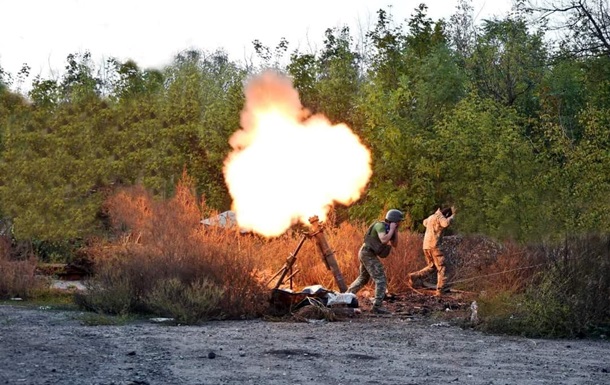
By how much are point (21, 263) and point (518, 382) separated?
42.3ft

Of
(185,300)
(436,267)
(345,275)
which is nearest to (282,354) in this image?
(185,300)

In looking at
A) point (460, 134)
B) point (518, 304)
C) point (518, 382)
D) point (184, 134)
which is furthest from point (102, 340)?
point (184, 134)

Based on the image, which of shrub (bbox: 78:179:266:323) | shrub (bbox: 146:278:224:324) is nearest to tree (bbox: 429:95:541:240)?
shrub (bbox: 78:179:266:323)

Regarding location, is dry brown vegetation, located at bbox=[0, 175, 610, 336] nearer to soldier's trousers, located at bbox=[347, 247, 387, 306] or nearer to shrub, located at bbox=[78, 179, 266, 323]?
shrub, located at bbox=[78, 179, 266, 323]

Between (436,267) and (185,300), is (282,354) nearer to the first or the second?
(185,300)

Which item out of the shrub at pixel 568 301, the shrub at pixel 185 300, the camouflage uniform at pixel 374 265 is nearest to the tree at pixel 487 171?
the camouflage uniform at pixel 374 265

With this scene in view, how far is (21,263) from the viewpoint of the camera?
19.8 metres

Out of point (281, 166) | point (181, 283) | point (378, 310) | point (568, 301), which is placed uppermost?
point (281, 166)

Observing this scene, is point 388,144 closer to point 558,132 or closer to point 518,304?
point 558,132

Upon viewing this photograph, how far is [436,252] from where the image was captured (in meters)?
20.7

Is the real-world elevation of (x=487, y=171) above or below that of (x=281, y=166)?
above

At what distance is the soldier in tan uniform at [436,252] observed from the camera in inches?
813

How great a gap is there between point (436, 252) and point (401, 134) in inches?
378

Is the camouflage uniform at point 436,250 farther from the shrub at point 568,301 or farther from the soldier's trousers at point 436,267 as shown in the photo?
the shrub at point 568,301
